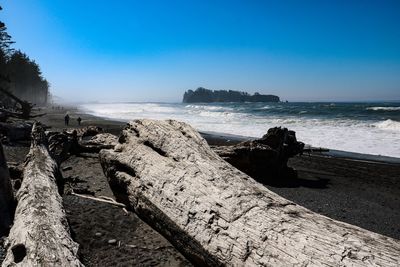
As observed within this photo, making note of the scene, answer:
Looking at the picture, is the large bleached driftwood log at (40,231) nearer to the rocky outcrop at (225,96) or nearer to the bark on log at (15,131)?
the bark on log at (15,131)

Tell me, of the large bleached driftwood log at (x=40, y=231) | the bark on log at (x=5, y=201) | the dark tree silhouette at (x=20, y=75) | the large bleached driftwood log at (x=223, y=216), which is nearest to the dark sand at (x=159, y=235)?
the large bleached driftwood log at (x=223, y=216)

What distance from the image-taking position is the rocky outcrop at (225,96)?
165m

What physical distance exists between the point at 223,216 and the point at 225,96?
18070cm

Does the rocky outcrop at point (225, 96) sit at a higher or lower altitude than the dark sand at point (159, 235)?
higher

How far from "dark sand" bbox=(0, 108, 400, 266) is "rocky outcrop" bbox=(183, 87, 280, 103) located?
15637 cm

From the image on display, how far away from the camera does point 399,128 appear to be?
73.3ft

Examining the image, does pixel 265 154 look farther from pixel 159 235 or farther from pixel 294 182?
pixel 159 235

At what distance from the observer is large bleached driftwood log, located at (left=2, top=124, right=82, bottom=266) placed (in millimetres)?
2479

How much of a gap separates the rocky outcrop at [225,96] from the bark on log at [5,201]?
163245mm

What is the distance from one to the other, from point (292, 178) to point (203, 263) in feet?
18.2

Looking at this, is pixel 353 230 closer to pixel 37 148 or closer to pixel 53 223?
pixel 53 223

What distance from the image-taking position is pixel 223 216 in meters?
3.10

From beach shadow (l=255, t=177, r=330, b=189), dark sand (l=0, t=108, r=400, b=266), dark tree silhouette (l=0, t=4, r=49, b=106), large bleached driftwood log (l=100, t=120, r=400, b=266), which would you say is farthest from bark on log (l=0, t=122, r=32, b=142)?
dark tree silhouette (l=0, t=4, r=49, b=106)

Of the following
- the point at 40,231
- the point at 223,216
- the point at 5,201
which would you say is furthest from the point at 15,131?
the point at 223,216
